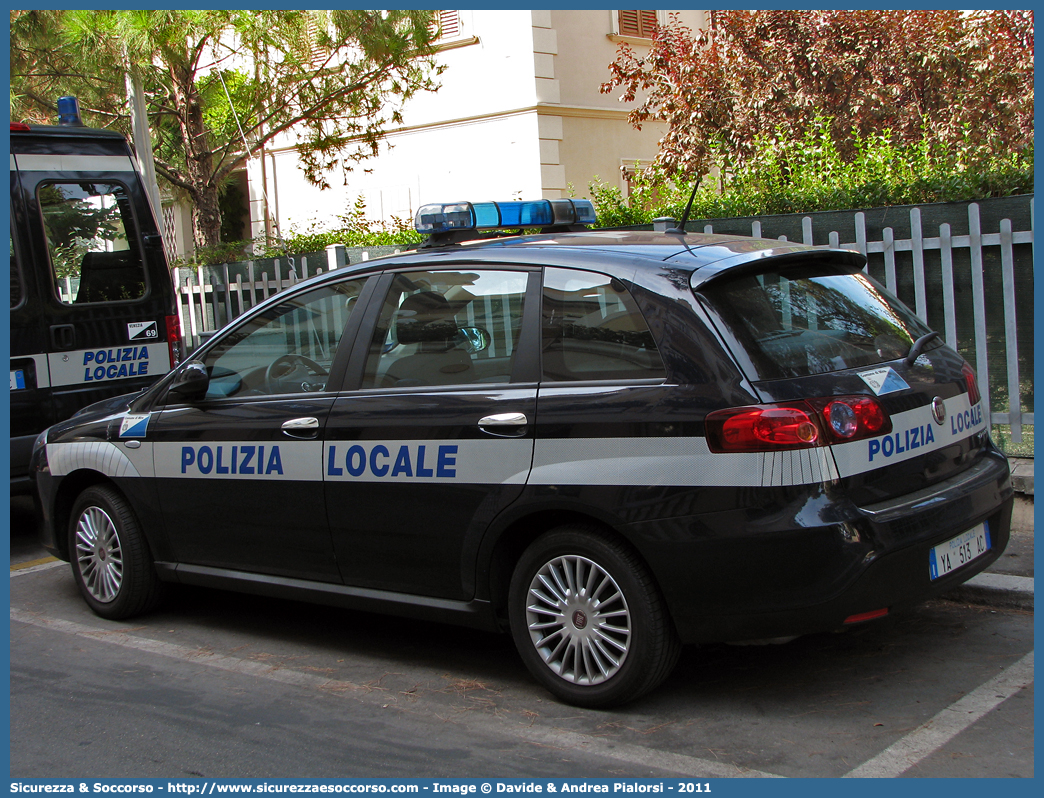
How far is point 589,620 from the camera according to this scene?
3.80m

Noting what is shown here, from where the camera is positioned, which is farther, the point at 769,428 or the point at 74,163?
the point at 74,163

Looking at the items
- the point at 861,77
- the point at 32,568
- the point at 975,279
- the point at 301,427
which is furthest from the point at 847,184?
the point at 861,77

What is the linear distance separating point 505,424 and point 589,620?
0.77 metres

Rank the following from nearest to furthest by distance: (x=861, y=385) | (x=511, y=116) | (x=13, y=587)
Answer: (x=861, y=385), (x=13, y=587), (x=511, y=116)

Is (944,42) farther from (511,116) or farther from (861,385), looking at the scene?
(861,385)

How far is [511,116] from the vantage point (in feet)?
53.9

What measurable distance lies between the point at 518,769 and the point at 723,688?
0.98m

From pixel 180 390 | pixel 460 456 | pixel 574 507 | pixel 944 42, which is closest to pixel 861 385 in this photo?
pixel 574 507

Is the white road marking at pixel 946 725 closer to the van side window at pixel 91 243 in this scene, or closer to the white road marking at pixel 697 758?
the white road marking at pixel 697 758

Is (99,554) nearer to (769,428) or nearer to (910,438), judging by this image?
(769,428)

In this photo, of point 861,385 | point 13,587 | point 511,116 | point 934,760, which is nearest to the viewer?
point 934,760

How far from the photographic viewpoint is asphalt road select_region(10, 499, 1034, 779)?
11.4ft

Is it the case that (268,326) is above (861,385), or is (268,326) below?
above

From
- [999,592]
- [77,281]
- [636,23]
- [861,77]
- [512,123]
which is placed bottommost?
[999,592]
